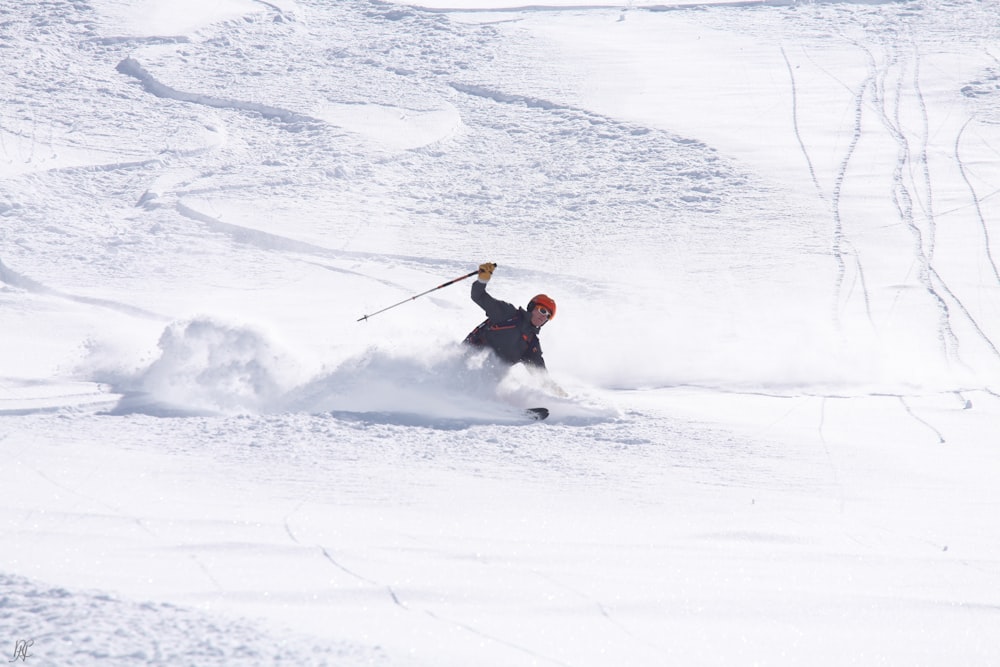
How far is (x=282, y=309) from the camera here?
11633mm

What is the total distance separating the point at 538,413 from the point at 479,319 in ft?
14.6

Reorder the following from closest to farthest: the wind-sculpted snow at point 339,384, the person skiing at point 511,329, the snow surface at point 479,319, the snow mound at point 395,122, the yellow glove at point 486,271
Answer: the snow surface at point 479,319, the wind-sculpted snow at point 339,384, the yellow glove at point 486,271, the person skiing at point 511,329, the snow mound at point 395,122

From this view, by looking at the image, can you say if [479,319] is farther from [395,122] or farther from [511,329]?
[395,122]

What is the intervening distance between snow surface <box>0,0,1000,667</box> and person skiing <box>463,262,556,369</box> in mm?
203

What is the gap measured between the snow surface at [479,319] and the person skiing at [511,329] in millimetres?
203

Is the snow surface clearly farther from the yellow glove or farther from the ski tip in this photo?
the yellow glove

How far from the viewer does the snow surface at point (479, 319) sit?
4.17 metres

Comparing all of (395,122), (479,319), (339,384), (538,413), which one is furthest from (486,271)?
(395,122)

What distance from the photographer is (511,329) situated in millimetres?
7836

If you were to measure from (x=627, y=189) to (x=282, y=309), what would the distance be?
6.95 meters

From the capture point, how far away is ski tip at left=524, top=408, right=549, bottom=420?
732 cm

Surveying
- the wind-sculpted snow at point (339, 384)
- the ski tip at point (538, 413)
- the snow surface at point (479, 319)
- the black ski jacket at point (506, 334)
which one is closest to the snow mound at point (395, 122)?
the snow surface at point (479, 319)

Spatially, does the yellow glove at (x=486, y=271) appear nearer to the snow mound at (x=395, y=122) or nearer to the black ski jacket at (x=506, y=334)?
the black ski jacket at (x=506, y=334)

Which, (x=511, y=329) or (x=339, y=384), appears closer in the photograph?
(x=339, y=384)
